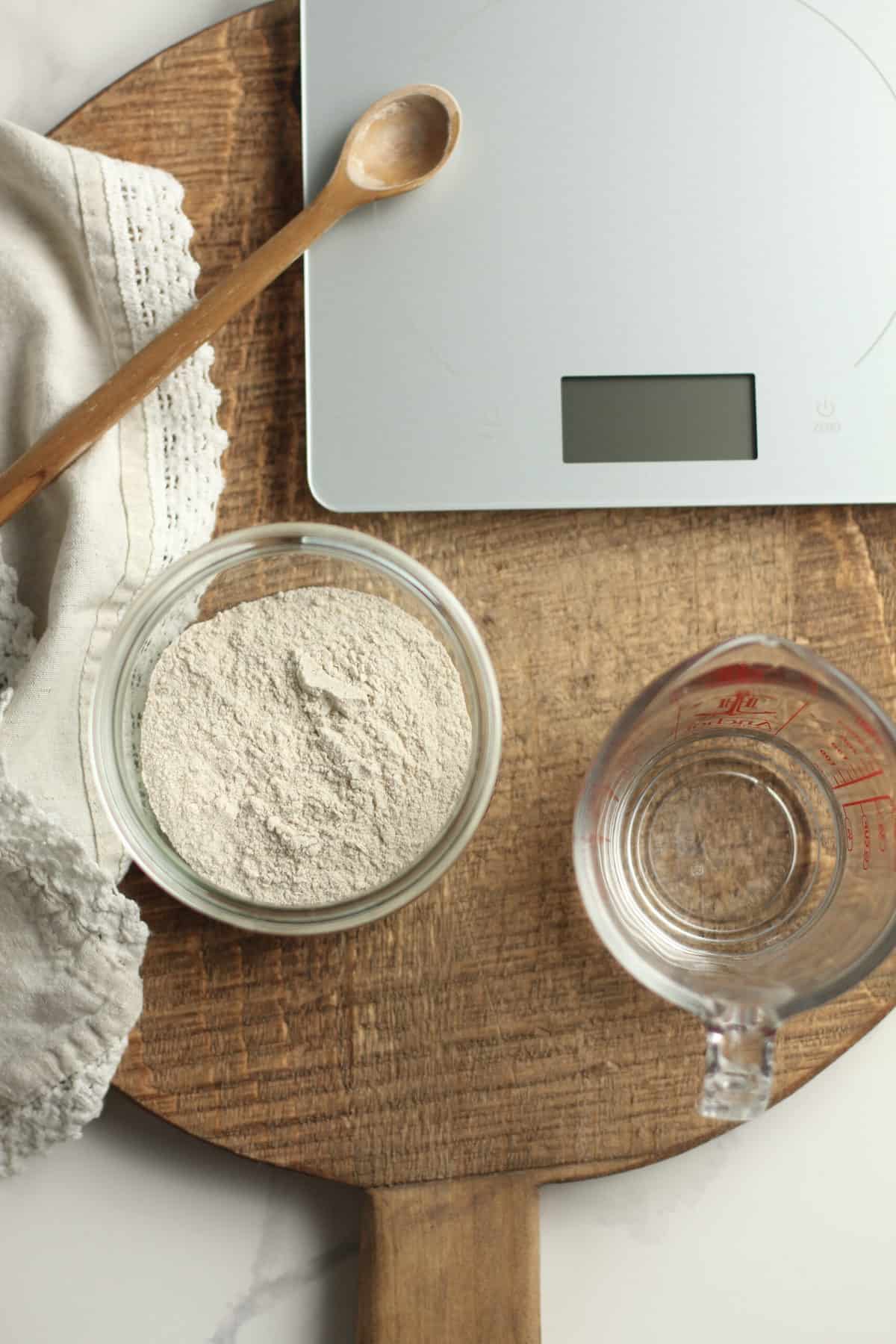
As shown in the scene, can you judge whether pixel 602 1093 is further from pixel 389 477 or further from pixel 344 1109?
pixel 389 477

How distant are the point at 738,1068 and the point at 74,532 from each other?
0.34 metres

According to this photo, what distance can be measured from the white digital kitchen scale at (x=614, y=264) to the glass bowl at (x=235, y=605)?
0.10 ft

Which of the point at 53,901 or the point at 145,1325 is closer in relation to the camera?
the point at 53,901

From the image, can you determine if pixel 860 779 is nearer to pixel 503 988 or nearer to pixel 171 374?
pixel 503 988

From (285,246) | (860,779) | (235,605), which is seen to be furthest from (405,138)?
(860,779)

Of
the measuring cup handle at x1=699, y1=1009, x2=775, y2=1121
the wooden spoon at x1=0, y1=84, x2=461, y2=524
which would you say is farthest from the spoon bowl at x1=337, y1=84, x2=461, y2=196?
the measuring cup handle at x1=699, y1=1009, x2=775, y2=1121

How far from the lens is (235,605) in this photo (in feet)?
1.59

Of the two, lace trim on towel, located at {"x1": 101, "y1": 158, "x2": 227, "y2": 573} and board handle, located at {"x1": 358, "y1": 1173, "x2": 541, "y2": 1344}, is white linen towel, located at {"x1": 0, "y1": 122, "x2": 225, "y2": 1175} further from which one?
board handle, located at {"x1": 358, "y1": 1173, "x2": 541, "y2": 1344}

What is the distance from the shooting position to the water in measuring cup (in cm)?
48

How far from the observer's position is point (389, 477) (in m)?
0.48

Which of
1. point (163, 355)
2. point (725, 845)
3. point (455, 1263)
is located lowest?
point (455, 1263)

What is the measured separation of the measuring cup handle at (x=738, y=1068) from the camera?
0.39m

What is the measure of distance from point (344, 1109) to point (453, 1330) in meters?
0.10

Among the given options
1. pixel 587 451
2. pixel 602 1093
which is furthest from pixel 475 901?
pixel 587 451
